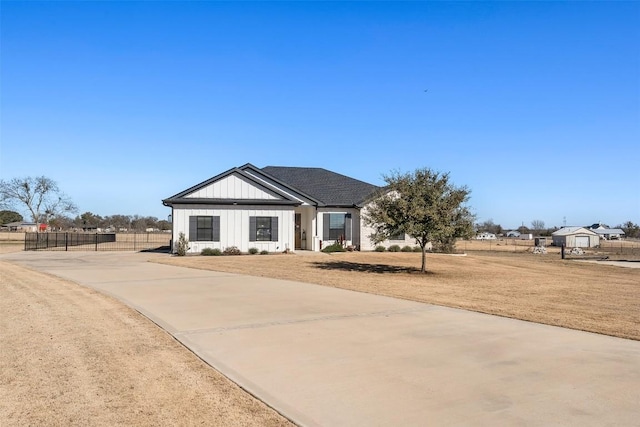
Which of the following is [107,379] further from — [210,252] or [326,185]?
[326,185]

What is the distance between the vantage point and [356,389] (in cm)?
571

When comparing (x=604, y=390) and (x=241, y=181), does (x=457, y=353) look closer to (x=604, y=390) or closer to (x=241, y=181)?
(x=604, y=390)

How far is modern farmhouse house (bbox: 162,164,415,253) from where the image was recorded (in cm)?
2947

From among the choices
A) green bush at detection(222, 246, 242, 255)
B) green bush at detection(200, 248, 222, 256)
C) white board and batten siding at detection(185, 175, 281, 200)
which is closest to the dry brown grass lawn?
green bush at detection(200, 248, 222, 256)

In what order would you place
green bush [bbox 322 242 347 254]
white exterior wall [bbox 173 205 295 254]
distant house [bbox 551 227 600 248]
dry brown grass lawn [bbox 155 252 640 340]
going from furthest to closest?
1. distant house [bbox 551 227 600 248]
2. green bush [bbox 322 242 347 254]
3. white exterior wall [bbox 173 205 295 254]
4. dry brown grass lawn [bbox 155 252 640 340]

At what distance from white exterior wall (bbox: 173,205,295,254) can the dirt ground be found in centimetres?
1933

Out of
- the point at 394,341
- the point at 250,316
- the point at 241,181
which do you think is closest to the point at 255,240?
the point at 241,181

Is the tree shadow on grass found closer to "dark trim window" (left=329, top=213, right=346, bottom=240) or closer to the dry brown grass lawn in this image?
the dry brown grass lawn

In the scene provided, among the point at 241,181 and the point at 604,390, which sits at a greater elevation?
the point at 241,181

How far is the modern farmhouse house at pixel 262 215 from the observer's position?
2947 centimetres

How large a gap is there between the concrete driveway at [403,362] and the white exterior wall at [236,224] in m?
17.3

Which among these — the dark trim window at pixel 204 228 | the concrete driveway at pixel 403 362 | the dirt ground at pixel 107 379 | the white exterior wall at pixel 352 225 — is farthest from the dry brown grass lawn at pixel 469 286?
the dirt ground at pixel 107 379

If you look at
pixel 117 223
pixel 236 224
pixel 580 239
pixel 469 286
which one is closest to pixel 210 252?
pixel 236 224

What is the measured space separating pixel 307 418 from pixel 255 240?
25946mm
